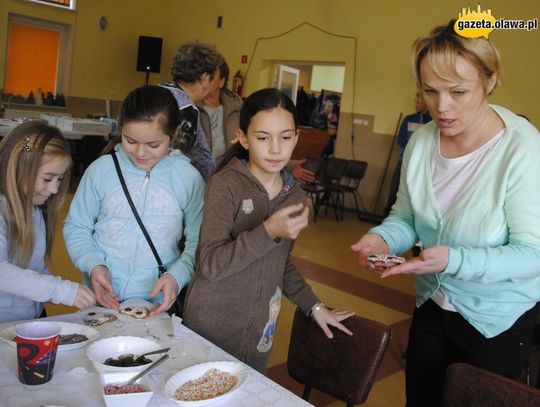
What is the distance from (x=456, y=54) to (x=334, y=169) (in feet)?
21.9

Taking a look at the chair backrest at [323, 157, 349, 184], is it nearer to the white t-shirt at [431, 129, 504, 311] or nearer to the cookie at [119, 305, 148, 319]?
the white t-shirt at [431, 129, 504, 311]

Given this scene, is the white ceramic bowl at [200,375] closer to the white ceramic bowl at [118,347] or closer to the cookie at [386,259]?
the white ceramic bowl at [118,347]

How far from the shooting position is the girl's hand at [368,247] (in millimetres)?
1616

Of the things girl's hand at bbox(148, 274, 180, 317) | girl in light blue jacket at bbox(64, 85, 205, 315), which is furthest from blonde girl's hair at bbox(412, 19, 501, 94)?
girl's hand at bbox(148, 274, 180, 317)

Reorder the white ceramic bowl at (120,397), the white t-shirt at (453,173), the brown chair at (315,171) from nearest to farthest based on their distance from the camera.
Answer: the white ceramic bowl at (120,397) → the white t-shirt at (453,173) → the brown chair at (315,171)

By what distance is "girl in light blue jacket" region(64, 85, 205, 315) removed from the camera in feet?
5.91

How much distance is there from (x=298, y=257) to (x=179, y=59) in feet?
9.91

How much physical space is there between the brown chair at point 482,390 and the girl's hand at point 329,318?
1.19 feet

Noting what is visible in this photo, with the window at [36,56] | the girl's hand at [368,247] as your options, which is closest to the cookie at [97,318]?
the girl's hand at [368,247]

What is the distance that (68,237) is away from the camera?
1800 millimetres

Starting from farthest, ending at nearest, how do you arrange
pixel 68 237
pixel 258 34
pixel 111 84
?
pixel 111 84 → pixel 258 34 → pixel 68 237

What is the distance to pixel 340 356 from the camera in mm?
1642

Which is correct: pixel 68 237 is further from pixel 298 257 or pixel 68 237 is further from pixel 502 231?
pixel 298 257

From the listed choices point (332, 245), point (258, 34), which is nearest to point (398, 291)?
point (332, 245)
